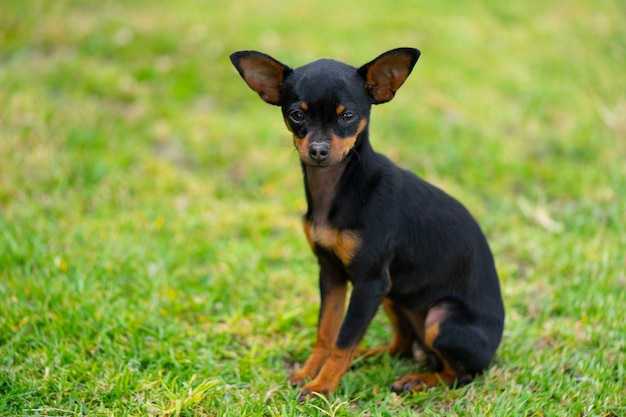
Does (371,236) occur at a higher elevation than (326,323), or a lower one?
higher

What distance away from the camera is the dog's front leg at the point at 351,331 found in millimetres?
3393

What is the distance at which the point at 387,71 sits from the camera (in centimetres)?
334

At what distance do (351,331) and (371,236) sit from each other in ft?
1.58

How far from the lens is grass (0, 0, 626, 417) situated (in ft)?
11.9

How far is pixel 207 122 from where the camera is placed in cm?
680

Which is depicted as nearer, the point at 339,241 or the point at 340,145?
the point at 340,145

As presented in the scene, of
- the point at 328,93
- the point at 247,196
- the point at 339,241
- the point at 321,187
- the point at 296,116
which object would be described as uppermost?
the point at 328,93

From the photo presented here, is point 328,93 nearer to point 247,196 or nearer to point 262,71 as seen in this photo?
point 262,71

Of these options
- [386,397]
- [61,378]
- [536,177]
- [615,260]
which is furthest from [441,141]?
[61,378]

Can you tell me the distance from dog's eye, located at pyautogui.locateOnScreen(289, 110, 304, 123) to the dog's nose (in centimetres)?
19

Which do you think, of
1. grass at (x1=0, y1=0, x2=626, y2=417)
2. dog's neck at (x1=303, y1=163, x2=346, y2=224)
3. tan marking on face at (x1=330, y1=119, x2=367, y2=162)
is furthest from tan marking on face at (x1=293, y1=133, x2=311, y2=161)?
grass at (x1=0, y1=0, x2=626, y2=417)

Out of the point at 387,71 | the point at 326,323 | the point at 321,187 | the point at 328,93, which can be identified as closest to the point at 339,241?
the point at 321,187

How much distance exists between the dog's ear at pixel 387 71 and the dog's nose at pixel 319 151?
431 millimetres

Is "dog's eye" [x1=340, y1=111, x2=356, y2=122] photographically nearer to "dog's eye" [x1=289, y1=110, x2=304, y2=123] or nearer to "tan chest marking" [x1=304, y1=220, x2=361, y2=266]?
"dog's eye" [x1=289, y1=110, x2=304, y2=123]
